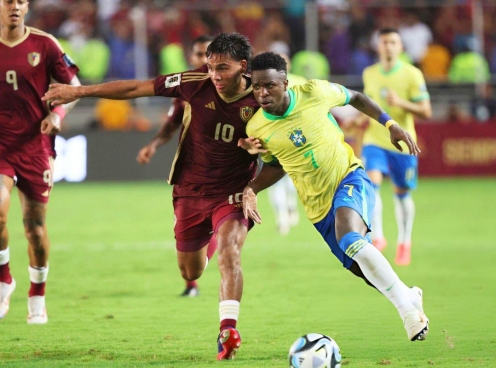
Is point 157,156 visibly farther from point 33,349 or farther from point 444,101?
point 33,349

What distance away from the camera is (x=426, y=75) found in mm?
21578

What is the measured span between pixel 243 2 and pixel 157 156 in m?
4.12

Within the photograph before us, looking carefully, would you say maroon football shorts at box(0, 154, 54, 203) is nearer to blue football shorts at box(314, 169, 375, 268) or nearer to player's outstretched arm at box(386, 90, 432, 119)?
blue football shorts at box(314, 169, 375, 268)

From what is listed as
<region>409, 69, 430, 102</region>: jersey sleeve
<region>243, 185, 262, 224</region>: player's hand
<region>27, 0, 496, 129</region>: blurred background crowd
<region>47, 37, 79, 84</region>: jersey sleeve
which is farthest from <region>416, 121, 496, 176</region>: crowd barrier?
<region>243, 185, 262, 224</region>: player's hand

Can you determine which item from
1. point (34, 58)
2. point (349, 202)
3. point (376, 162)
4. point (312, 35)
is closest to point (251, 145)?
point (349, 202)

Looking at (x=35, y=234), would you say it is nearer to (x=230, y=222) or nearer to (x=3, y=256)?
(x=3, y=256)

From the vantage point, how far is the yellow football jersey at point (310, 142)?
6.83 m

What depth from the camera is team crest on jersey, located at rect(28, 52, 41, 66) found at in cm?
787

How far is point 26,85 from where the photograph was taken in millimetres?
7867

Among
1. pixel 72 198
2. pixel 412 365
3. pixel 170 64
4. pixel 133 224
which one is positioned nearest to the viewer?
pixel 412 365

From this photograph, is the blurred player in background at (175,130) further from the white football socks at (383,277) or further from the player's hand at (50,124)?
the white football socks at (383,277)

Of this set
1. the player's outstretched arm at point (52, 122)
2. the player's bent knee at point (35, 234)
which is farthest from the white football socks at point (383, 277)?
the player's bent knee at point (35, 234)

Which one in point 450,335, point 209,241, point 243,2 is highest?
point 243,2

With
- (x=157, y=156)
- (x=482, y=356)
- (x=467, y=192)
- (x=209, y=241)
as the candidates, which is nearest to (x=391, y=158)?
(x=209, y=241)
